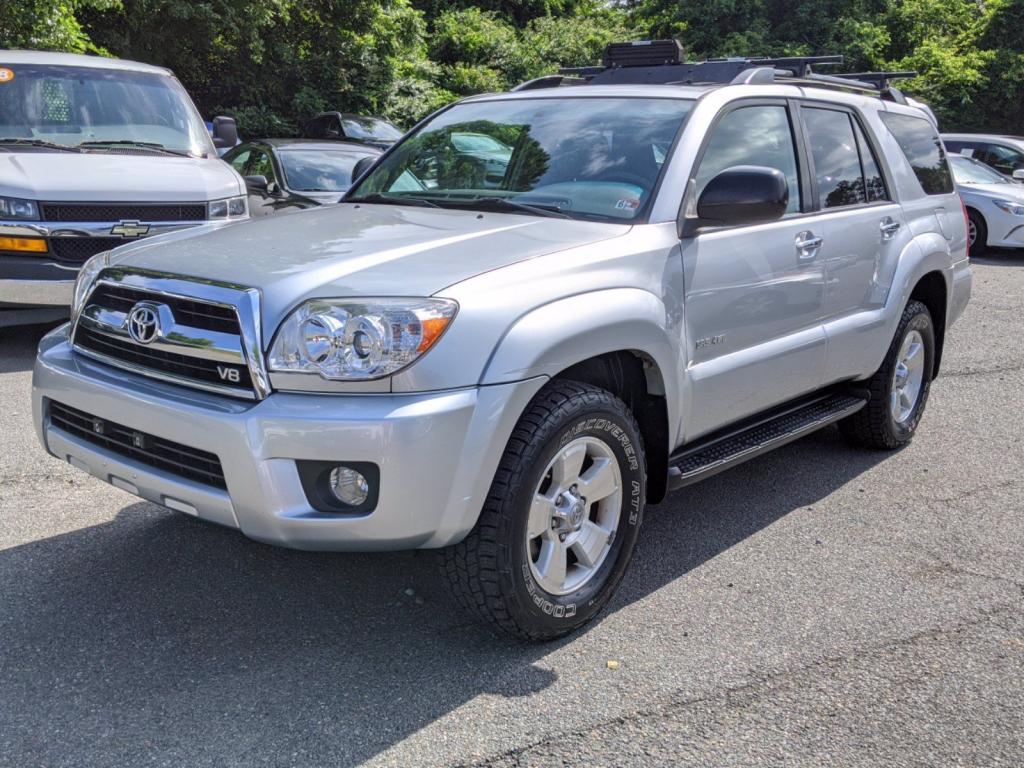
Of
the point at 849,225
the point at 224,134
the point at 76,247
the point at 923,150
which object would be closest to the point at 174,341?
the point at 849,225

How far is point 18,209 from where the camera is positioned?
650 centimetres

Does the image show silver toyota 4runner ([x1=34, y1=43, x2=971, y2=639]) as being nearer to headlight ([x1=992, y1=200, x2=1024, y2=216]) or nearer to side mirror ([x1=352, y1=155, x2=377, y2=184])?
side mirror ([x1=352, y1=155, x2=377, y2=184])

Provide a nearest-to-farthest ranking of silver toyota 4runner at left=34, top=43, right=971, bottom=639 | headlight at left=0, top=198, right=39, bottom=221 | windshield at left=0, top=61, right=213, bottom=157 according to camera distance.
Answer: silver toyota 4runner at left=34, top=43, right=971, bottom=639 → headlight at left=0, top=198, right=39, bottom=221 → windshield at left=0, top=61, right=213, bottom=157

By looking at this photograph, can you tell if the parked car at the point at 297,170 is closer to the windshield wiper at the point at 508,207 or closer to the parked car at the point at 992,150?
the windshield wiper at the point at 508,207

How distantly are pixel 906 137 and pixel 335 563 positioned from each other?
3.73 m

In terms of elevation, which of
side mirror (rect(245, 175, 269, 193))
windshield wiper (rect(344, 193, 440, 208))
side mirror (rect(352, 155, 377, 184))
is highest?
side mirror (rect(352, 155, 377, 184))

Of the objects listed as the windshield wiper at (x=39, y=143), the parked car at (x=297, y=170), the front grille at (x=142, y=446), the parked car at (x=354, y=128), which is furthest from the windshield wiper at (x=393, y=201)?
the parked car at (x=354, y=128)

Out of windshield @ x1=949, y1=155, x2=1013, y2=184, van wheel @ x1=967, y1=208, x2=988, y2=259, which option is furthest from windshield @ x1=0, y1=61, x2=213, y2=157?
windshield @ x1=949, y1=155, x2=1013, y2=184

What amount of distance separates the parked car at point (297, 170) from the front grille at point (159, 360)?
567cm

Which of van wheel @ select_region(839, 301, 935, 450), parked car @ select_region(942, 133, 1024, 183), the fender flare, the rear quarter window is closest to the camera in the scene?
the fender flare

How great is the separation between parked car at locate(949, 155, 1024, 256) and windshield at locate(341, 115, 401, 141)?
25.3 feet

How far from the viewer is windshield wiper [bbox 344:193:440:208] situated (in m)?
4.18

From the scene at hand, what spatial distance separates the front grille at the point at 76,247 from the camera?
659 centimetres

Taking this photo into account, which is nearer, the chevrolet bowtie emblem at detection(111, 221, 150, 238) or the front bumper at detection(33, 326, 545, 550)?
the front bumper at detection(33, 326, 545, 550)
